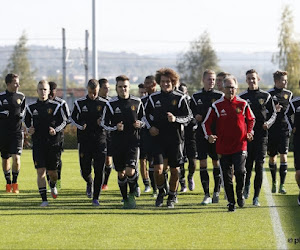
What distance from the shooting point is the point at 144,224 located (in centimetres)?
1199

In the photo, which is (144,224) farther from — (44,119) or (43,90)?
(43,90)

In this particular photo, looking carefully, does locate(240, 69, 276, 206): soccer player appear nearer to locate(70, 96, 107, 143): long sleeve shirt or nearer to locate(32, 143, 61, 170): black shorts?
locate(70, 96, 107, 143): long sleeve shirt

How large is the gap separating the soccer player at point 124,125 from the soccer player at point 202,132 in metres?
1.27

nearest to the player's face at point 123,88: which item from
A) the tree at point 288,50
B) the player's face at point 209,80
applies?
the player's face at point 209,80

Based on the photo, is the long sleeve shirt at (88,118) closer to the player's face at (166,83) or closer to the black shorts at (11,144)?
the player's face at (166,83)

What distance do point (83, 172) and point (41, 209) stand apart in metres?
1.48

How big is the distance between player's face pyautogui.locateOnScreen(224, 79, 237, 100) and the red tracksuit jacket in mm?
63

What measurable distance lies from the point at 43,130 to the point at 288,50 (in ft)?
206

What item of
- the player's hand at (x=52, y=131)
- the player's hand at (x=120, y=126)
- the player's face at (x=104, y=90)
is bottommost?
the player's hand at (x=52, y=131)

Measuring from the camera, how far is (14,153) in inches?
643

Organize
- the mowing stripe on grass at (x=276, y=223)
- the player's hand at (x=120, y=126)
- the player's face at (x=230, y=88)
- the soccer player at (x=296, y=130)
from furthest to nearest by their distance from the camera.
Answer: the soccer player at (x=296, y=130)
the player's hand at (x=120, y=126)
the player's face at (x=230, y=88)
the mowing stripe on grass at (x=276, y=223)

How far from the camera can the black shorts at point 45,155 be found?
46.1ft

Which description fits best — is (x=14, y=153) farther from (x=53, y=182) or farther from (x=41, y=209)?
(x=41, y=209)

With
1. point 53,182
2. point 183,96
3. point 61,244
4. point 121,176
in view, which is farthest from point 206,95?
point 61,244
